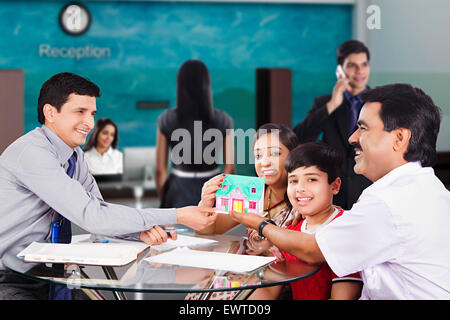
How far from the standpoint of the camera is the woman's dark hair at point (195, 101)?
11.1 ft

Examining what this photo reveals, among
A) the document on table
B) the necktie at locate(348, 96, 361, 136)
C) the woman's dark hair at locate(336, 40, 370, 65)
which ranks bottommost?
the document on table

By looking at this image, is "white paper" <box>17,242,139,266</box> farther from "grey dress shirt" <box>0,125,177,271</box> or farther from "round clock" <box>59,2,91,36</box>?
"round clock" <box>59,2,91,36</box>

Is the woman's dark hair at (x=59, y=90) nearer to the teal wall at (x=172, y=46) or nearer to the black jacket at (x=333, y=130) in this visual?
the black jacket at (x=333, y=130)

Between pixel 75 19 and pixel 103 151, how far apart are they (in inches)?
66.8

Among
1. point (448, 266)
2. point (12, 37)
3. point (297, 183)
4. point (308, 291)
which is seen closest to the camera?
point (448, 266)

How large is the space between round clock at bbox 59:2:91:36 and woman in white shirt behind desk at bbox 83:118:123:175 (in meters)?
1.07

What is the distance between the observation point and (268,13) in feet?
15.4

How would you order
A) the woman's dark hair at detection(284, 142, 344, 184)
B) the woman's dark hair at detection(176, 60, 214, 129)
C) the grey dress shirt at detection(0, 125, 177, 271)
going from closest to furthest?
1. the grey dress shirt at detection(0, 125, 177, 271)
2. the woman's dark hair at detection(284, 142, 344, 184)
3. the woman's dark hair at detection(176, 60, 214, 129)

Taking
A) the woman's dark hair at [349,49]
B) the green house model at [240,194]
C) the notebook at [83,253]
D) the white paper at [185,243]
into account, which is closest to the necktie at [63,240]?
the notebook at [83,253]

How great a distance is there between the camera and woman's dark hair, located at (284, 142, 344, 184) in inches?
78.4

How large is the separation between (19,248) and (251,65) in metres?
3.29

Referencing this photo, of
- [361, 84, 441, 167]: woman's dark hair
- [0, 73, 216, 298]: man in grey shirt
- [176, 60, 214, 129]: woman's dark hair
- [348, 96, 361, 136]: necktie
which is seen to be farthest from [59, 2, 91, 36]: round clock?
[361, 84, 441, 167]: woman's dark hair

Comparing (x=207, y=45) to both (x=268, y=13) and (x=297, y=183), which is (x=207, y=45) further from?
(x=297, y=183)
